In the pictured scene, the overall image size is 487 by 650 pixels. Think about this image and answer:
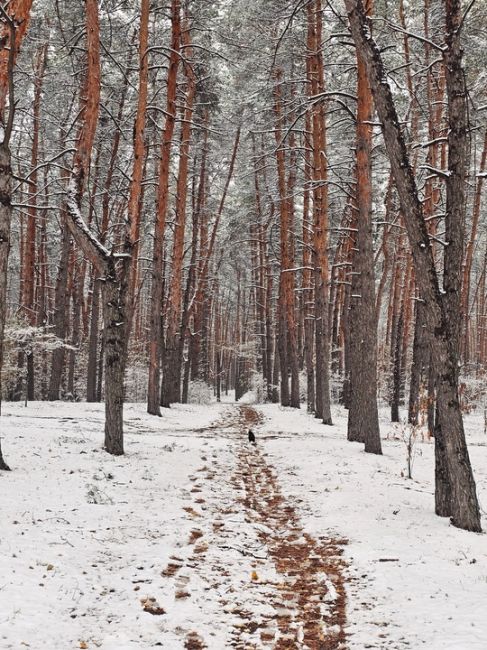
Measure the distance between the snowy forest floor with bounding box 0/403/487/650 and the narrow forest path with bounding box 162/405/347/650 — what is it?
0.6 inches

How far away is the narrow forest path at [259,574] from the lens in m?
3.66

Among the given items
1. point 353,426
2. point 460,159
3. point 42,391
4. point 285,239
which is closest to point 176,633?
point 460,159

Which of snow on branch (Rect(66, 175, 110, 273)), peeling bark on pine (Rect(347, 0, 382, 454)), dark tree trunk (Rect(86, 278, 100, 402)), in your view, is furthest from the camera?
dark tree trunk (Rect(86, 278, 100, 402))

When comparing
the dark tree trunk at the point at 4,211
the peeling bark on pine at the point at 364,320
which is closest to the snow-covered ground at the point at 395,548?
the peeling bark on pine at the point at 364,320

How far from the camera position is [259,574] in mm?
4648

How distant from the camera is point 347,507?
Answer: 661 centimetres

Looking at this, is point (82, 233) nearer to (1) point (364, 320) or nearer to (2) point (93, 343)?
(1) point (364, 320)

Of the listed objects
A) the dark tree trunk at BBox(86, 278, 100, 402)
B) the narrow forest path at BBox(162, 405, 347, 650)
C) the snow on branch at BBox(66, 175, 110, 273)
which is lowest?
the narrow forest path at BBox(162, 405, 347, 650)

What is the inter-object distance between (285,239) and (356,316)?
1082cm

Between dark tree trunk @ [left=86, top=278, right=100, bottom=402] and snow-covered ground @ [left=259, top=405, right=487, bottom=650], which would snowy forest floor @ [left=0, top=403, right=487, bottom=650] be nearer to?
snow-covered ground @ [left=259, top=405, right=487, bottom=650]

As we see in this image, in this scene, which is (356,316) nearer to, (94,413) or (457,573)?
(457,573)

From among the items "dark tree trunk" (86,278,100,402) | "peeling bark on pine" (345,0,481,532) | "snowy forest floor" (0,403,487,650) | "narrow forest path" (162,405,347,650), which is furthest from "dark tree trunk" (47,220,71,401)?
"peeling bark on pine" (345,0,481,532)

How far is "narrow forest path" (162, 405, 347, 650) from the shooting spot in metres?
3.66

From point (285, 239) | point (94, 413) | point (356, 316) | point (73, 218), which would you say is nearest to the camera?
point (73, 218)
